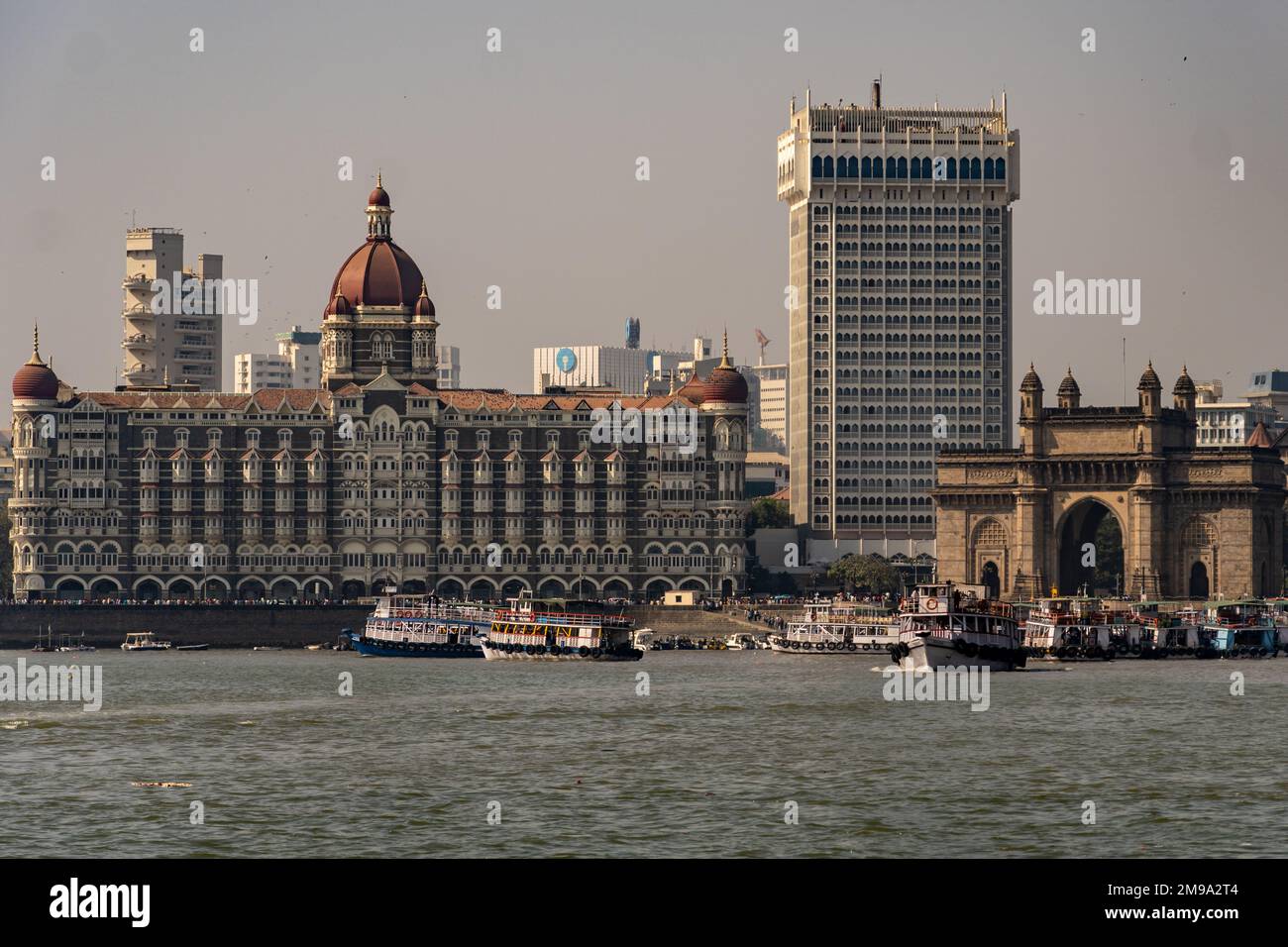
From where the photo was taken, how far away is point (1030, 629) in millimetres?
165125

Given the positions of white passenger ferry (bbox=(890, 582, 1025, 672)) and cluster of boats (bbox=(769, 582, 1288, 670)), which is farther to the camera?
cluster of boats (bbox=(769, 582, 1288, 670))

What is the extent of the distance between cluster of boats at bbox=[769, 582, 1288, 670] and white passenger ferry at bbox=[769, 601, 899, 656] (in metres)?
0.08

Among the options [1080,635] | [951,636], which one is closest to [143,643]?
[1080,635]

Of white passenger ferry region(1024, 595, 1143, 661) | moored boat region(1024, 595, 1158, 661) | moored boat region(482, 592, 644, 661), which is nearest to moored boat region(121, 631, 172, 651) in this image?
moored boat region(482, 592, 644, 661)

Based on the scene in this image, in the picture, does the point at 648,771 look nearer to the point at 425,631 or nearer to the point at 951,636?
the point at 951,636

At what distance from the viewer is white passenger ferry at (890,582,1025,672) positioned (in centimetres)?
13725

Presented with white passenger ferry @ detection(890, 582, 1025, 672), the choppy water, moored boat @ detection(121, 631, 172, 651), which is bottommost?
moored boat @ detection(121, 631, 172, 651)

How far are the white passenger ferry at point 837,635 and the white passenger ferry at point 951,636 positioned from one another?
2618 cm

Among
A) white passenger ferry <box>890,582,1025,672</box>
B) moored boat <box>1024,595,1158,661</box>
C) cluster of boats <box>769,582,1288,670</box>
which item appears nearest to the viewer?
white passenger ferry <box>890,582,1025,672</box>

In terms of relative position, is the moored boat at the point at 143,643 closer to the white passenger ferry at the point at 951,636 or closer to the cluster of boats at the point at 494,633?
the cluster of boats at the point at 494,633

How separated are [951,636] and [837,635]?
122 feet

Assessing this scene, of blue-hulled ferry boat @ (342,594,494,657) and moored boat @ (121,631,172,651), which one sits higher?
blue-hulled ferry boat @ (342,594,494,657)

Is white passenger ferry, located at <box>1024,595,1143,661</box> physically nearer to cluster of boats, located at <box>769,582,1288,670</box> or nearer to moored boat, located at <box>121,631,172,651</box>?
cluster of boats, located at <box>769,582,1288,670</box>

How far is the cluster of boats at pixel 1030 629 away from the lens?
139875 millimetres
